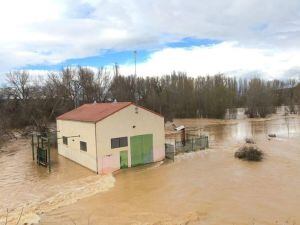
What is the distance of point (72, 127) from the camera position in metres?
23.2

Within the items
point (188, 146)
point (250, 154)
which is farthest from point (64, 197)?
point (250, 154)

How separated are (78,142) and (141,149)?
446 centimetres

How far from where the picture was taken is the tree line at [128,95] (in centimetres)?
4950

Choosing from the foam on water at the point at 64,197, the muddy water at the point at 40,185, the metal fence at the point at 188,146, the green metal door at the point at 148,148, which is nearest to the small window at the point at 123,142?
the green metal door at the point at 148,148

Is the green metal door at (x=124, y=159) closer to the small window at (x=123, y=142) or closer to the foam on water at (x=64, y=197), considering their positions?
the small window at (x=123, y=142)

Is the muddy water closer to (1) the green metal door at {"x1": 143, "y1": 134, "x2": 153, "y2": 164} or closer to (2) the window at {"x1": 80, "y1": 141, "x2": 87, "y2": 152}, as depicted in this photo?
(2) the window at {"x1": 80, "y1": 141, "x2": 87, "y2": 152}

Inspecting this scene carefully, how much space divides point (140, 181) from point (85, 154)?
16.1ft

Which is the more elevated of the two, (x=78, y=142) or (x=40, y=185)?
(x=78, y=142)

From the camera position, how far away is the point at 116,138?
20203 millimetres

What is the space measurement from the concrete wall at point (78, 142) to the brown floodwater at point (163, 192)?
0.62 m

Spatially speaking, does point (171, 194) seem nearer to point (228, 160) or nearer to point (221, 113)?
point (228, 160)

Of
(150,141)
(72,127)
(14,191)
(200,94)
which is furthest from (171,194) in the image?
(200,94)

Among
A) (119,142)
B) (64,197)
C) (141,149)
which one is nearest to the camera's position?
(64,197)

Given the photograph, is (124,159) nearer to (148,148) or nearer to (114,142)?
(114,142)
